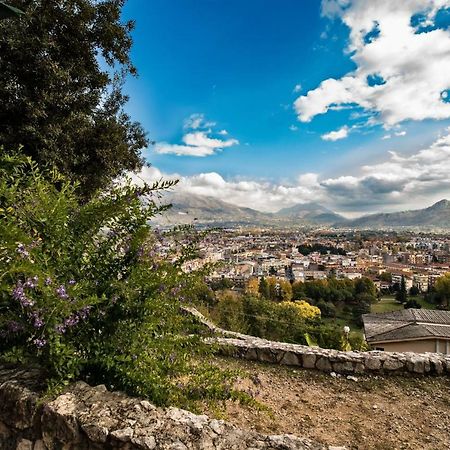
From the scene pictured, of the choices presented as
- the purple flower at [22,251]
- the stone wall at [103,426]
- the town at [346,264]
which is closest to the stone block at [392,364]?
the stone wall at [103,426]

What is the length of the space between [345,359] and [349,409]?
127 cm

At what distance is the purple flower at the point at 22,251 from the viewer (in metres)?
2.12

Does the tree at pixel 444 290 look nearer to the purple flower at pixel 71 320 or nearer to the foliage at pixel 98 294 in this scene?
the foliage at pixel 98 294

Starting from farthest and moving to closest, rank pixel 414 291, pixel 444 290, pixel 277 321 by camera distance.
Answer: pixel 414 291 < pixel 444 290 < pixel 277 321

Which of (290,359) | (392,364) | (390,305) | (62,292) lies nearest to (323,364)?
(290,359)

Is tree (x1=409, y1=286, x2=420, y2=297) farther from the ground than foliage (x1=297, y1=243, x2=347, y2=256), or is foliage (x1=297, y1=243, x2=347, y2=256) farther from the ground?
foliage (x1=297, y1=243, x2=347, y2=256)

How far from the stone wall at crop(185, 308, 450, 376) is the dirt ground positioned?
14cm

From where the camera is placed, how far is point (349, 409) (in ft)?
13.6

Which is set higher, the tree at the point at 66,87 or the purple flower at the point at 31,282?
the tree at the point at 66,87

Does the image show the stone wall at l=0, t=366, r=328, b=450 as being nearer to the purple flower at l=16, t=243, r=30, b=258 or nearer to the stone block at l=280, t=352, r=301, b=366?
the purple flower at l=16, t=243, r=30, b=258

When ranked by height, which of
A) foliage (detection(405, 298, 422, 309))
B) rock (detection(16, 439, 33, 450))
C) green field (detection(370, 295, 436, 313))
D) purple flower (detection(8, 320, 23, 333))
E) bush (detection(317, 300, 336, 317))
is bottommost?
green field (detection(370, 295, 436, 313))

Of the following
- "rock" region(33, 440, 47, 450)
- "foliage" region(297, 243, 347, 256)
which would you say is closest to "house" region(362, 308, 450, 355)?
"rock" region(33, 440, 47, 450)

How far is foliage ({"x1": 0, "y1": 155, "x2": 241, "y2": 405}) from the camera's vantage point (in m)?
2.13

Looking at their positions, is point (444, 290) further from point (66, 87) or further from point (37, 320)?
point (37, 320)
